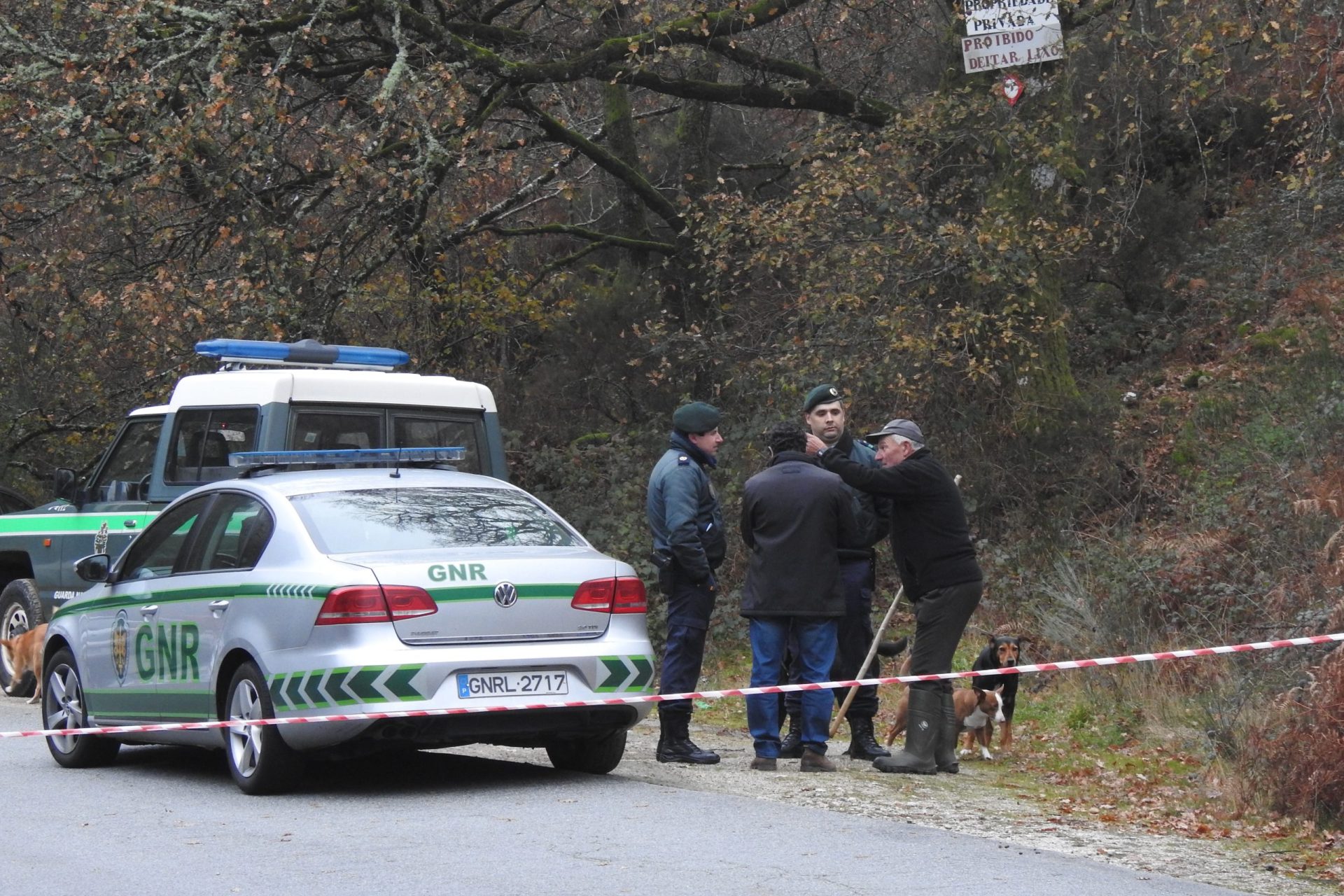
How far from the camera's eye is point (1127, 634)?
39.1 ft

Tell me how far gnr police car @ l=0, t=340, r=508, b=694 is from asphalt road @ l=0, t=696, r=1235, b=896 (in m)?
2.96

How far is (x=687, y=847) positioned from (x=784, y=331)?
35.8ft

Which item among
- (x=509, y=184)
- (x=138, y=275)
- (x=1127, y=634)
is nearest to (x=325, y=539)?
(x=1127, y=634)

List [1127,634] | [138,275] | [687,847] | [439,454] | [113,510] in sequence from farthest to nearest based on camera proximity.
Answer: [138,275] → [113,510] → [1127,634] → [439,454] → [687,847]

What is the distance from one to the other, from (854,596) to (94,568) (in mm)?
4199

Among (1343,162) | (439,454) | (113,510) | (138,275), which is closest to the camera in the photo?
(439,454)

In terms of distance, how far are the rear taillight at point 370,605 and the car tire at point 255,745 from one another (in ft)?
1.83

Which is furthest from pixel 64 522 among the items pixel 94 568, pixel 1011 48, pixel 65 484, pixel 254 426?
pixel 1011 48

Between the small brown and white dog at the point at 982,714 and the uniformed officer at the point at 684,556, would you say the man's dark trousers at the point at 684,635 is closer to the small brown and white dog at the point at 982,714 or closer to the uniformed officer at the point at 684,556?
the uniformed officer at the point at 684,556

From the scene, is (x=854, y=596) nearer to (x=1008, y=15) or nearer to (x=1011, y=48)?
(x=1011, y=48)

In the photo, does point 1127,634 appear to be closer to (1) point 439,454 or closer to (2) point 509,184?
(1) point 439,454

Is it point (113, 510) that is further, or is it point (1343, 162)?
point (1343, 162)

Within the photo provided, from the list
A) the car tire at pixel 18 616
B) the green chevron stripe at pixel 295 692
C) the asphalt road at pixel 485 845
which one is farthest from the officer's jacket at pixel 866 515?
the car tire at pixel 18 616

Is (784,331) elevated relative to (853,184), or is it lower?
lower
